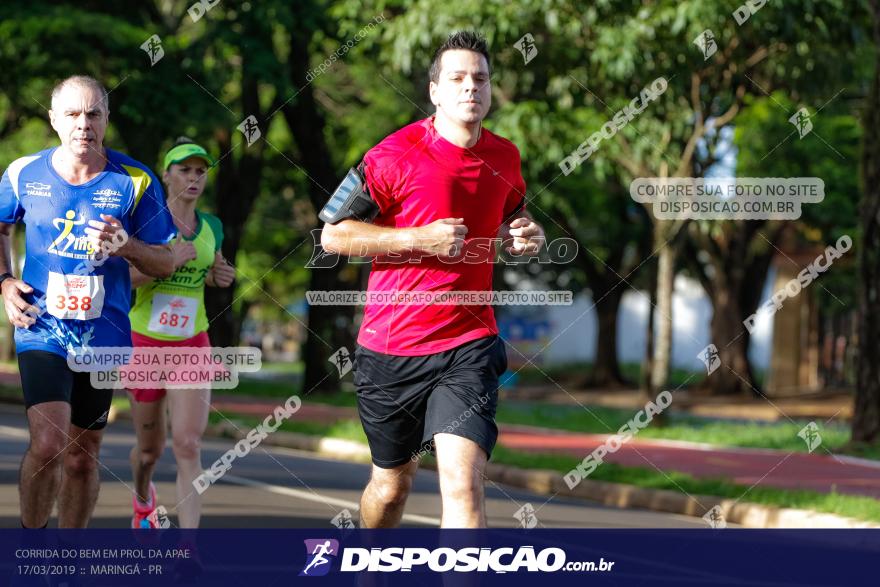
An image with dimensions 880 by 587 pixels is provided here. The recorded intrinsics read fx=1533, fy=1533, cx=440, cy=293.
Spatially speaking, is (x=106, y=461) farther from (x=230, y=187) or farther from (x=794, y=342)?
(x=794, y=342)

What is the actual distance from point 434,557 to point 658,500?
6.48m

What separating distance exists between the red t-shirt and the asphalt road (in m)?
3.91

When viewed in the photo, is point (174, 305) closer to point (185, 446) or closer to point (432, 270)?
point (185, 446)

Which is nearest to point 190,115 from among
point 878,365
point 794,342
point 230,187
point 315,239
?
point 230,187

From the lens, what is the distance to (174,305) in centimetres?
746

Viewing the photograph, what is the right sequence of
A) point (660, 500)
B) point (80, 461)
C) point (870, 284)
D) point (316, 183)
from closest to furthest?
1. point (80, 461)
2. point (660, 500)
3. point (870, 284)
4. point (316, 183)

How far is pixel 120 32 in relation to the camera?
68.1 ft

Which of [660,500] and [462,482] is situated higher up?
[660,500]

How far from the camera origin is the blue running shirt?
5.94 meters

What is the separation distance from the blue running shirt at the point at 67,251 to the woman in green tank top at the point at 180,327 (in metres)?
1.24

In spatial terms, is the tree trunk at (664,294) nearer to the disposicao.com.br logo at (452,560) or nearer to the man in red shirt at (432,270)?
the disposicao.com.br logo at (452,560)

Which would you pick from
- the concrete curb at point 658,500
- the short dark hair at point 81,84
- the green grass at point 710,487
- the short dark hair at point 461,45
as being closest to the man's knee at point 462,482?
the short dark hair at point 461,45

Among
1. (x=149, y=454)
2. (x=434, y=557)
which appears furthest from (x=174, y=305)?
(x=434, y=557)

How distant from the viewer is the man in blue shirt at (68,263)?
5.85 meters
